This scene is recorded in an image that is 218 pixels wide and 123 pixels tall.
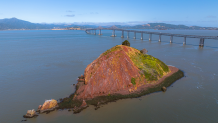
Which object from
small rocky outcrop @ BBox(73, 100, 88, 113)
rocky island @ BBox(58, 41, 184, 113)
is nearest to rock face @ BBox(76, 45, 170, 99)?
rocky island @ BBox(58, 41, 184, 113)

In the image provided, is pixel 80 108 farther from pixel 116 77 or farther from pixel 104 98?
pixel 116 77

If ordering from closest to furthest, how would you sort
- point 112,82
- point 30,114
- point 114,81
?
point 30,114, point 112,82, point 114,81

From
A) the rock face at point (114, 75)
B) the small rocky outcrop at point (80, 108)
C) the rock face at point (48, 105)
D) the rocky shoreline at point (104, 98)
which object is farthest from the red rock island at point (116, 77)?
the rock face at point (48, 105)

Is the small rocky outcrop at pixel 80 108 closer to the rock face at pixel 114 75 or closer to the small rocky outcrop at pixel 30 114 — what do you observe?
the rock face at pixel 114 75

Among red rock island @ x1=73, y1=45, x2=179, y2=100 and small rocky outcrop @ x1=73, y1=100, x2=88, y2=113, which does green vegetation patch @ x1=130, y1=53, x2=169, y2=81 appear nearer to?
red rock island @ x1=73, y1=45, x2=179, y2=100

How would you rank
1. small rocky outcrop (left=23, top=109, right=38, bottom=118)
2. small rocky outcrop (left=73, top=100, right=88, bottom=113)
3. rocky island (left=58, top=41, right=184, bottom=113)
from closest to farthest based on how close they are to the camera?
1. small rocky outcrop (left=23, top=109, right=38, bottom=118)
2. small rocky outcrop (left=73, top=100, right=88, bottom=113)
3. rocky island (left=58, top=41, right=184, bottom=113)

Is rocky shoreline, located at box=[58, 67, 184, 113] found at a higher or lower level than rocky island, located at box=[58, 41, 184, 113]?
lower

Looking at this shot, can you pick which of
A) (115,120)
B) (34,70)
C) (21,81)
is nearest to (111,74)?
(115,120)

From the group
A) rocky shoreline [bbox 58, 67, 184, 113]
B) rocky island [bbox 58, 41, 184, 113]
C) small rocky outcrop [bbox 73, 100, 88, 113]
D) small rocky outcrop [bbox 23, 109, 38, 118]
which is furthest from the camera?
rocky island [bbox 58, 41, 184, 113]

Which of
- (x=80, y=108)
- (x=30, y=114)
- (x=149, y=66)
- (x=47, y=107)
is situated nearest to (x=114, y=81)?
(x=80, y=108)

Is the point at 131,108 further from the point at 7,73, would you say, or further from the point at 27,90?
the point at 7,73
